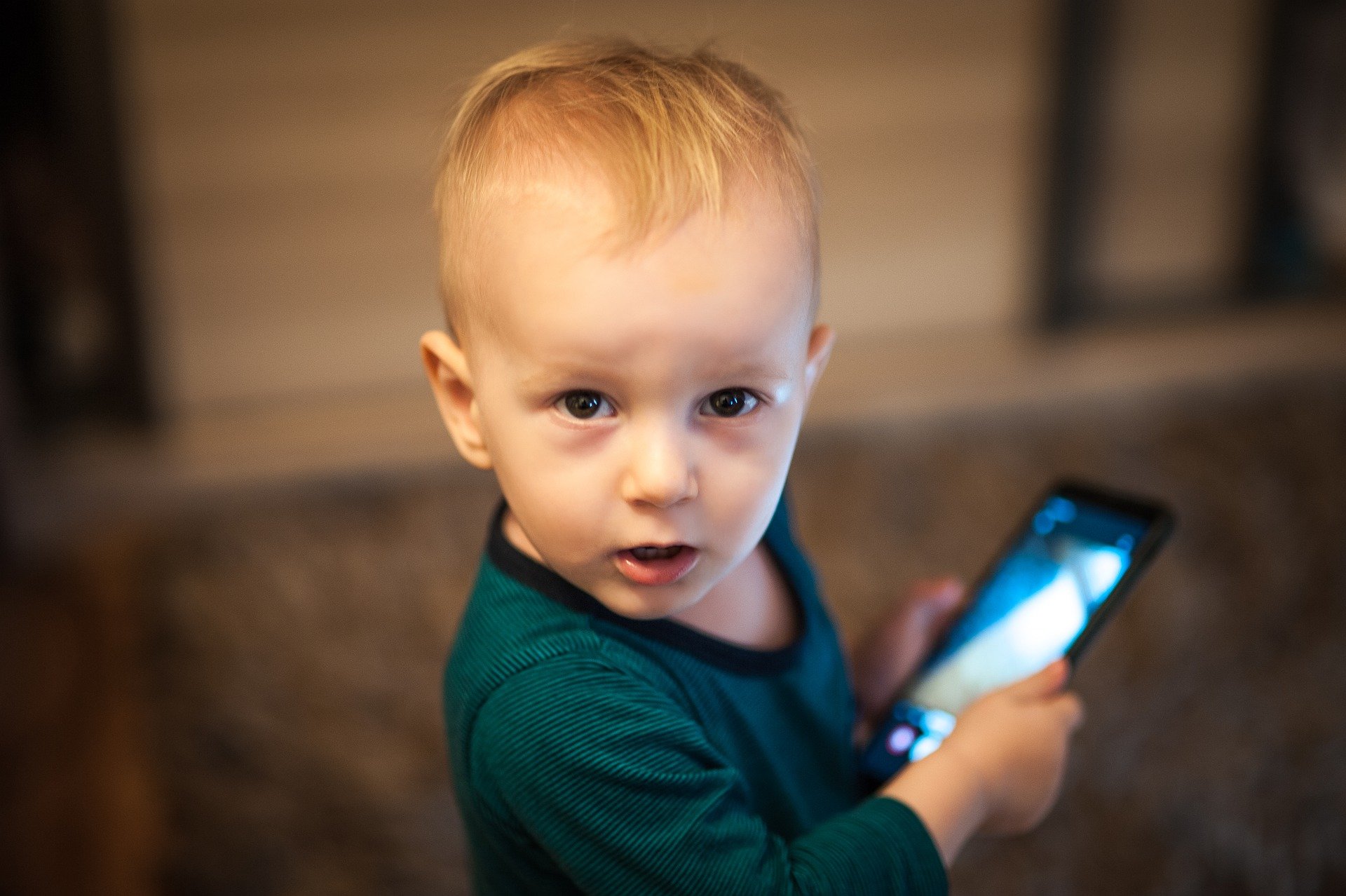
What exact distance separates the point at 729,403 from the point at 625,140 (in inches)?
4.1

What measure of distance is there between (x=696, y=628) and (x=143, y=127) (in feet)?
4.31

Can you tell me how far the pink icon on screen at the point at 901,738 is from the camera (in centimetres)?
67

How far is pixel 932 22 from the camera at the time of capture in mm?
A: 1775

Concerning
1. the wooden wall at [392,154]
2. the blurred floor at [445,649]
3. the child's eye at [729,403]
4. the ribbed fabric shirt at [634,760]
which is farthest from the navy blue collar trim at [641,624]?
the wooden wall at [392,154]

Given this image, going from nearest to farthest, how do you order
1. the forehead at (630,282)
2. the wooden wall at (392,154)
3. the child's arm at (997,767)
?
the forehead at (630,282) → the child's arm at (997,767) → the wooden wall at (392,154)

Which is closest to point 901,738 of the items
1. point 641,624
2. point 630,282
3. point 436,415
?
point 641,624

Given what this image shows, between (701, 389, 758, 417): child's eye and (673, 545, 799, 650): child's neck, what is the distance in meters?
0.11

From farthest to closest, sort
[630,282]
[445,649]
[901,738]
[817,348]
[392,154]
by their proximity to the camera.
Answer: [392,154] → [445,649] → [901,738] → [817,348] → [630,282]

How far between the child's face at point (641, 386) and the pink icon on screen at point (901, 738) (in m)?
0.22

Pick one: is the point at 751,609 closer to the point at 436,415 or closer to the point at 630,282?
the point at 630,282

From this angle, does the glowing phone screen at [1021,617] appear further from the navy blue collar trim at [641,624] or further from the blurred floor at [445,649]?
the blurred floor at [445,649]

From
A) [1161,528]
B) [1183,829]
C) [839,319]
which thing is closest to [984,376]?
[839,319]

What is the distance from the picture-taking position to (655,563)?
1.60 ft

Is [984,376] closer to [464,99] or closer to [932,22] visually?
[932,22]
